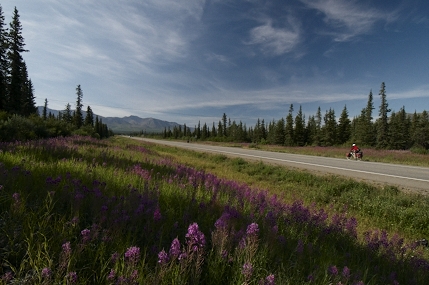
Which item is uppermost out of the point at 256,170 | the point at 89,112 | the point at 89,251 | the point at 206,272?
the point at 89,112

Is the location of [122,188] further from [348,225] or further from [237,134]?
[237,134]

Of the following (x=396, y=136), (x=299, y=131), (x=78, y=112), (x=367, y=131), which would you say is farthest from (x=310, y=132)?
(x=78, y=112)

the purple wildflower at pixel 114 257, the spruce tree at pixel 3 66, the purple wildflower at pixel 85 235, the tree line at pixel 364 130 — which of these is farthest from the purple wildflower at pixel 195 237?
the tree line at pixel 364 130

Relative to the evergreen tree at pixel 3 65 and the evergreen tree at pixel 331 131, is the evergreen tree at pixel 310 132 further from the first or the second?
the evergreen tree at pixel 3 65

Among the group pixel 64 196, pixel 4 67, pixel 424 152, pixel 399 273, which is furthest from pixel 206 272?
pixel 4 67

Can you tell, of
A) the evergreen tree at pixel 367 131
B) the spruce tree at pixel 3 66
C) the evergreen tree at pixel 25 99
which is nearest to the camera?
the spruce tree at pixel 3 66

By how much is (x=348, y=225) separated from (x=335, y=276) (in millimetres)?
2037

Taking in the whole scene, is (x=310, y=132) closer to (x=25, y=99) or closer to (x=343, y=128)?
(x=343, y=128)

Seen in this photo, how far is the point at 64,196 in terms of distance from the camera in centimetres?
270

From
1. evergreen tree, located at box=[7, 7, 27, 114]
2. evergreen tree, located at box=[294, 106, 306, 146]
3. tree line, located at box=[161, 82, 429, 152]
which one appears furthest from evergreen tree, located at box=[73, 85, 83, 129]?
evergreen tree, located at box=[294, 106, 306, 146]

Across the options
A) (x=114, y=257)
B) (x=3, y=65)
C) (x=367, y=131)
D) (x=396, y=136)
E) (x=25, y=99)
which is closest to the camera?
(x=114, y=257)

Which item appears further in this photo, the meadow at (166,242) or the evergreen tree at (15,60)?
the evergreen tree at (15,60)

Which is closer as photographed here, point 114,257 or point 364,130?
point 114,257

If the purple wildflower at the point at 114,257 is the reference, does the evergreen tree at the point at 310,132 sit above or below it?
above
